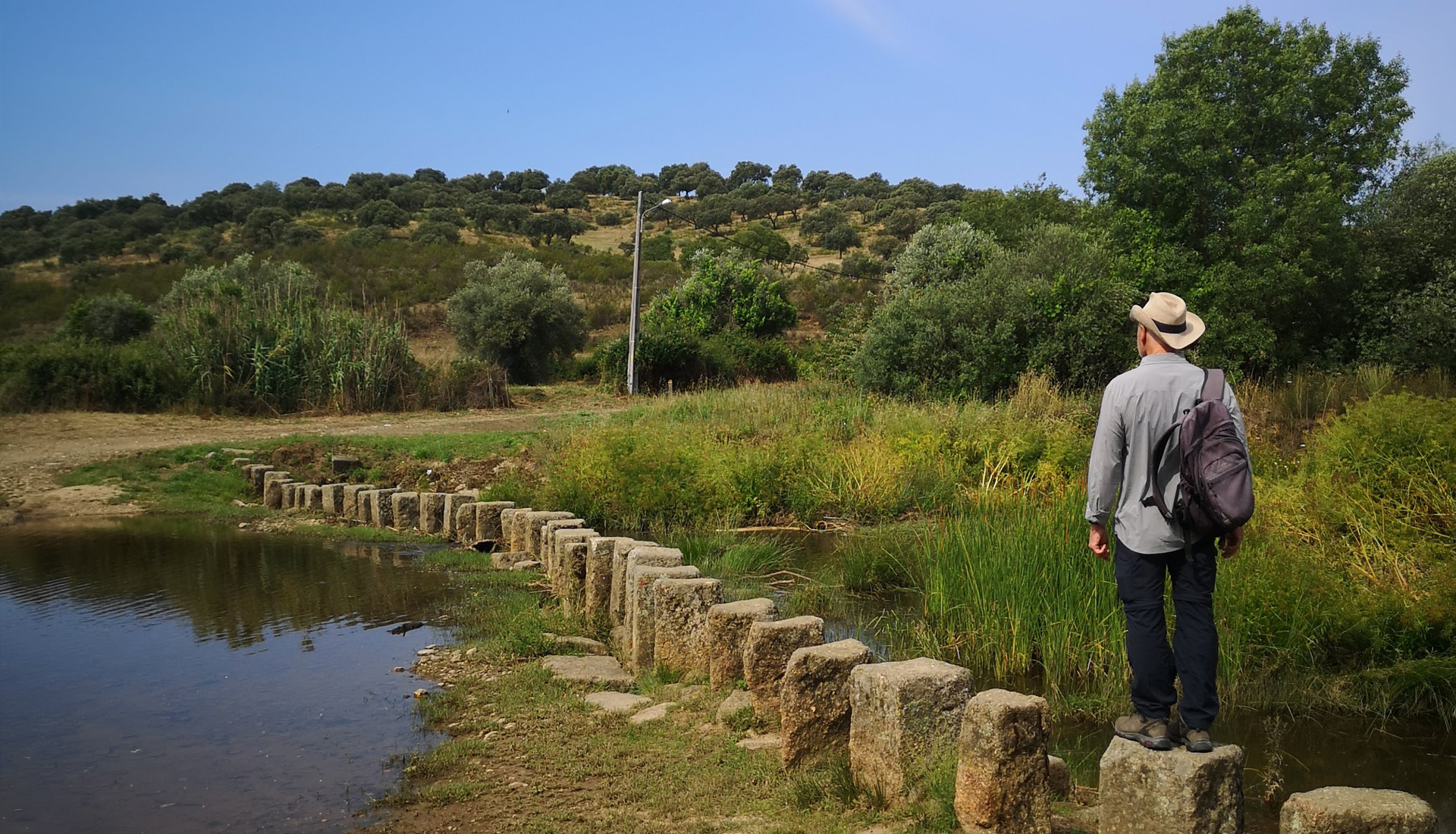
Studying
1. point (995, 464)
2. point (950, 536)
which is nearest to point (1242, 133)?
point (995, 464)

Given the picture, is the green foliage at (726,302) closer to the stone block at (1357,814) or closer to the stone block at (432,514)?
the stone block at (432,514)

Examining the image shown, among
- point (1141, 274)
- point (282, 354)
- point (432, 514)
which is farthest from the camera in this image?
point (1141, 274)

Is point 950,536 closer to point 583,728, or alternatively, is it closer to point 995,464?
point 583,728

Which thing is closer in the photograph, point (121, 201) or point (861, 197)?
point (121, 201)

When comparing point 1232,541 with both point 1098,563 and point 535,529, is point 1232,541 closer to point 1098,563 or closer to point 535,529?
point 1098,563

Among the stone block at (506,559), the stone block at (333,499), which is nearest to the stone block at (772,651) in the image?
the stone block at (506,559)

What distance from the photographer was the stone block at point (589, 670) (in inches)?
289

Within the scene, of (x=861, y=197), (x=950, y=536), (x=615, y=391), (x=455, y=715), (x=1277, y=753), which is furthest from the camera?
(x=861, y=197)

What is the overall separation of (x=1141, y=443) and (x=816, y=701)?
2.04 meters

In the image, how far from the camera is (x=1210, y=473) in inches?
162

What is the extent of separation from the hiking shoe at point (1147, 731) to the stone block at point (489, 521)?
374 inches

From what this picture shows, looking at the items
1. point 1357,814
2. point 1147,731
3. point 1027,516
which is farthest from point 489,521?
point 1357,814

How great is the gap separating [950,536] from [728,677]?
2.61 m

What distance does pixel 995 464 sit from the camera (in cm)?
1481
